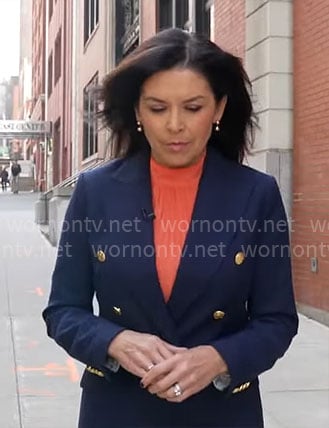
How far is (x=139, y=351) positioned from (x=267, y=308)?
14.2 inches

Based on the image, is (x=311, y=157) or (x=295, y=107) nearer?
(x=311, y=157)

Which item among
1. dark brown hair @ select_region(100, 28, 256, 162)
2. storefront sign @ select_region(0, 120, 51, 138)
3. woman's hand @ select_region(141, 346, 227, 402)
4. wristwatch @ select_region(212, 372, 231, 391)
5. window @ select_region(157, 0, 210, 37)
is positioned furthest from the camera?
storefront sign @ select_region(0, 120, 51, 138)

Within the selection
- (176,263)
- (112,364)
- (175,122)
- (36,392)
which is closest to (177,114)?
(175,122)

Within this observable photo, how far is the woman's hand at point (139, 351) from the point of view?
178 centimetres

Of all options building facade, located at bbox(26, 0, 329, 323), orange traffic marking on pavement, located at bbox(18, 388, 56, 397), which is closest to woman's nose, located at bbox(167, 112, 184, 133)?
orange traffic marking on pavement, located at bbox(18, 388, 56, 397)

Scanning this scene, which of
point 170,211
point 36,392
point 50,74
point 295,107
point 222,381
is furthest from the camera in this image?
point 50,74

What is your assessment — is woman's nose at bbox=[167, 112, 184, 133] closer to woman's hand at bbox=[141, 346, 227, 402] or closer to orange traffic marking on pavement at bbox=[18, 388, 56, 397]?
woman's hand at bbox=[141, 346, 227, 402]

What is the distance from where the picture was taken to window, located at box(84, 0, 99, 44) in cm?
2507

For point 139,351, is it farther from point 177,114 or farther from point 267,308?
point 177,114

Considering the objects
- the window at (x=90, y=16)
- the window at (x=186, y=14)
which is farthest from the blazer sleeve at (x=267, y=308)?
the window at (x=90, y=16)

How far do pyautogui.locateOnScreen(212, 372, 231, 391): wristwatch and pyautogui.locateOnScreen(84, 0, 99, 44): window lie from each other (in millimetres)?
23734

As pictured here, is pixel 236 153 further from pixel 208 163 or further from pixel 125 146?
pixel 125 146

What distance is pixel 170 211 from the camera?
1975 mm

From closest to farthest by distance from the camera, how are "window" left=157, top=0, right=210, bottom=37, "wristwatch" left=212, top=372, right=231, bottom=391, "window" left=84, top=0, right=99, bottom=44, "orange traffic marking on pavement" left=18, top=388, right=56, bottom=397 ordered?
"wristwatch" left=212, top=372, right=231, bottom=391, "orange traffic marking on pavement" left=18, top=388, right=56, bottom=397, "window" left=157, top=0, right=210, bottom=37, "window" left=84, top=0, right=99, bottom=44
